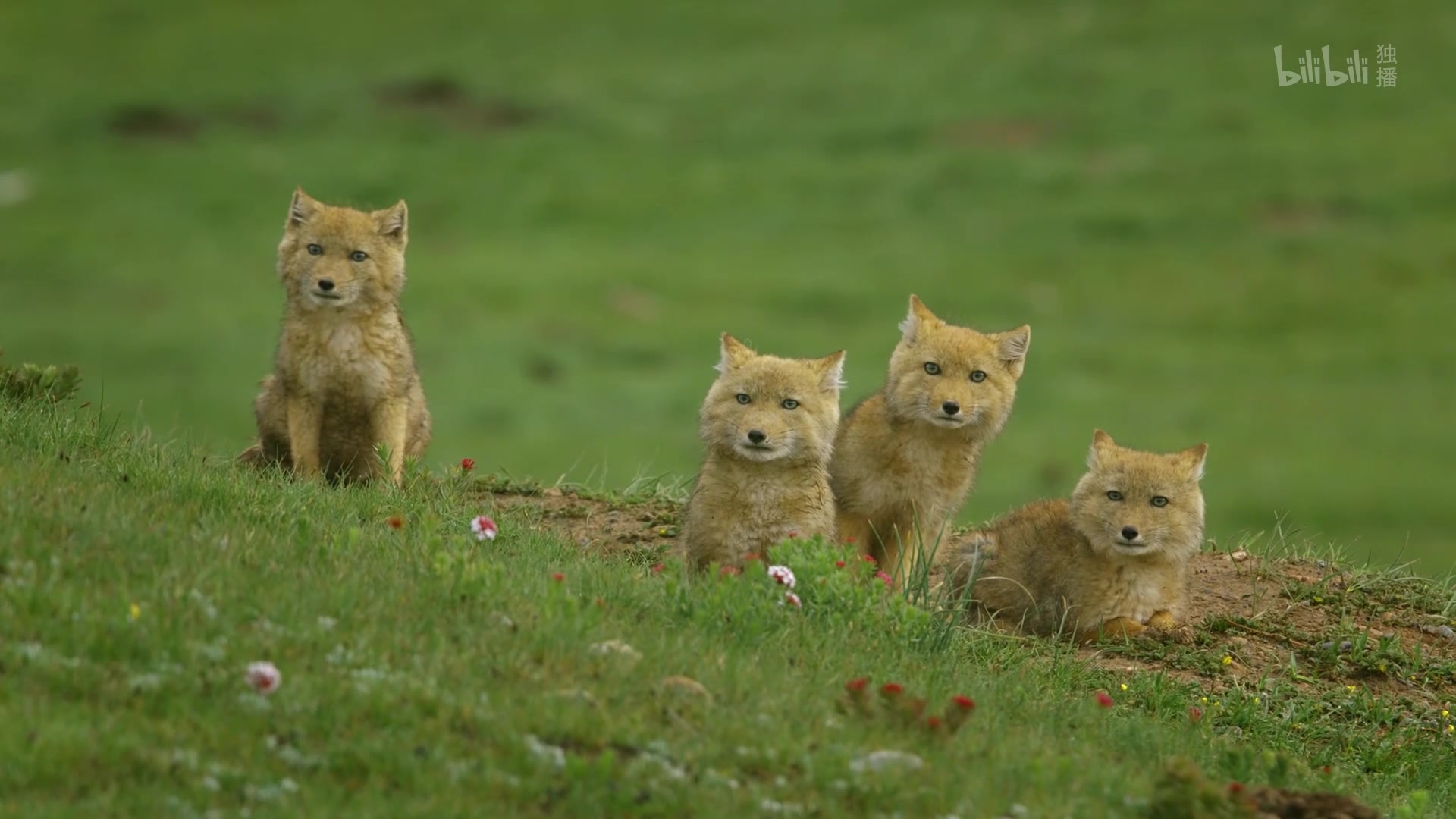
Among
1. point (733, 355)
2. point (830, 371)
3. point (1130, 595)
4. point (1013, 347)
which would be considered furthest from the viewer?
point (1013, 347)

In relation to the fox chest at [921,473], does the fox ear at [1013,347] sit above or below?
above

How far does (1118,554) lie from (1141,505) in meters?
0.28

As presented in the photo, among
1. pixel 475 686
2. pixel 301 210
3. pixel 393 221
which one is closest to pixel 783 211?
pixel 393 221

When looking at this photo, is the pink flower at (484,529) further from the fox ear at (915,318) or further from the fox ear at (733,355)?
the fox ear at (915,318)

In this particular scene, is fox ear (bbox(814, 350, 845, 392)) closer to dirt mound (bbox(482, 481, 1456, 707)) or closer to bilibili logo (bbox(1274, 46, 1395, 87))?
dirt mound (bbox(482, 481, 1456, 707))

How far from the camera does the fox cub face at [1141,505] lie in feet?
31.7

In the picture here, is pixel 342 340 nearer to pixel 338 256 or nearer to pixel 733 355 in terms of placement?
pixel 338 256

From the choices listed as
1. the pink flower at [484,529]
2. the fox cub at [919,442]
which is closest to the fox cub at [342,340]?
the pink flower at [484,529]

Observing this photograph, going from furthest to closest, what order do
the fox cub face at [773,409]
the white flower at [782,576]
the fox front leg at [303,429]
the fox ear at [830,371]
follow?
the fox front leg at [303,429] → the fox ear at [830,371] → the fox cub face at [773,409] → the white flower at [782,576]

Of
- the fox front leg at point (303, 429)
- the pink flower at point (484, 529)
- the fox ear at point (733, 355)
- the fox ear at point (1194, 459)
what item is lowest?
the fox ear at point (1194, 459)

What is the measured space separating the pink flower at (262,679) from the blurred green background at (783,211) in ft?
49.5

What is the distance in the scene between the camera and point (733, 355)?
31.4 ft

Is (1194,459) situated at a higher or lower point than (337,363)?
lower

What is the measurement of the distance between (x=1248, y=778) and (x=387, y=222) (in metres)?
5.39
